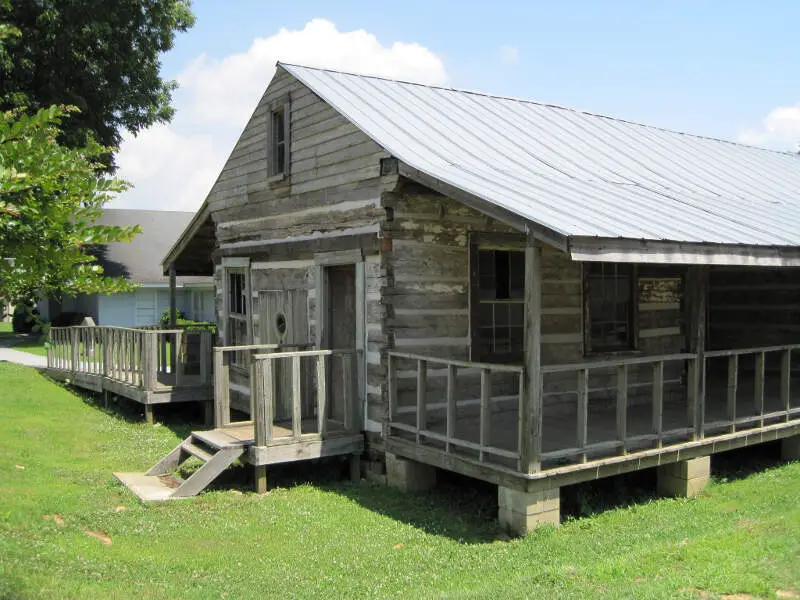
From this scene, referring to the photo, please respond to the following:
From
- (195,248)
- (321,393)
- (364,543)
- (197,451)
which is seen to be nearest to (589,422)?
(321,393)

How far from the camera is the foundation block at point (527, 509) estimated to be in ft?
25.3

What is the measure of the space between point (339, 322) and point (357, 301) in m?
0.97

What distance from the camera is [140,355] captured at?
14305mm

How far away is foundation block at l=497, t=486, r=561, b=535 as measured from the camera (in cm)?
771

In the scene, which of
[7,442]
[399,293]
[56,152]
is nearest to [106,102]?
[7,442]

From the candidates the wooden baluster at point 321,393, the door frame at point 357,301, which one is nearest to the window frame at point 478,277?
the door frame at point 357,301

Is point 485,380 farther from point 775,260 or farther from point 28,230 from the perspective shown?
point 28,230

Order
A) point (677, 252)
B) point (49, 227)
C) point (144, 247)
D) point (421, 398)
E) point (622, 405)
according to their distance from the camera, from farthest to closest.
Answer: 1. point (144, 247)
2. point (421, 398)
3. point (622, 405)
4. point (677, 252)
5. point (49, 227)

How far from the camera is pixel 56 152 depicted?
3.92 meters

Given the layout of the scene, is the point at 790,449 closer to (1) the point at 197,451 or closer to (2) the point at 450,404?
(2) the point at 450,404

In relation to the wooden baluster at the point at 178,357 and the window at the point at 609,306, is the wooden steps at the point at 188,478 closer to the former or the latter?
the wooden baluster at the point at 178,357

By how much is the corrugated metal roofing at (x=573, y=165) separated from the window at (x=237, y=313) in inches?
152

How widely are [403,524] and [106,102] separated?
2115 centimetres

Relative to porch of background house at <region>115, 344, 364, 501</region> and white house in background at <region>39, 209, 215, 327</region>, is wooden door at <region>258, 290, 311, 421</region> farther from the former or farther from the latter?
white house in background at <region>39, 209, 215, 327</region>
